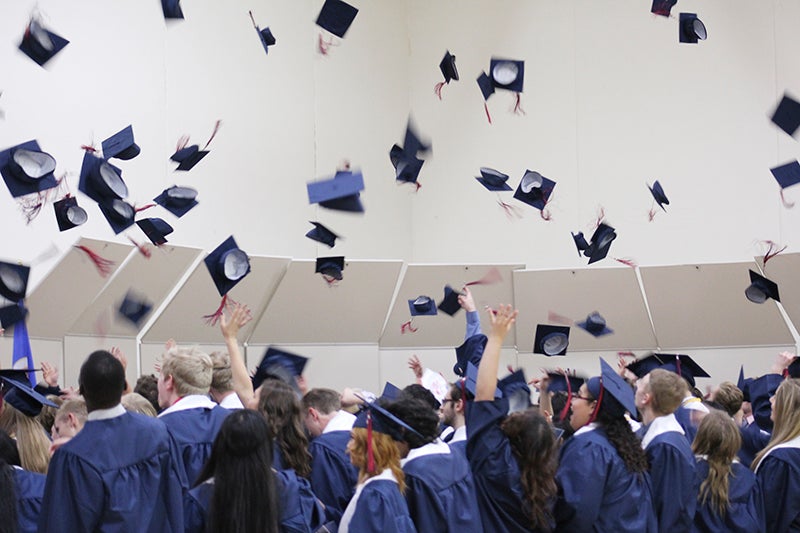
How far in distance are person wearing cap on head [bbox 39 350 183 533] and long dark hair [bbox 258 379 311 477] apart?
0.48m

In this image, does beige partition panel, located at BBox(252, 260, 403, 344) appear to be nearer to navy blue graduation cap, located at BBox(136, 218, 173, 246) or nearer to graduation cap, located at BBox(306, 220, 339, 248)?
navy blue graduation cap, located at BBox(136, 218, 173, 246)

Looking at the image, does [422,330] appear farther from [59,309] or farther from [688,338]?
[59,309]

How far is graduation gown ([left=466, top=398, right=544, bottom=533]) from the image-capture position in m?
4.20

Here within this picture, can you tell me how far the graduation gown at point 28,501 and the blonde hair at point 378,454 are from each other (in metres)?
1.22

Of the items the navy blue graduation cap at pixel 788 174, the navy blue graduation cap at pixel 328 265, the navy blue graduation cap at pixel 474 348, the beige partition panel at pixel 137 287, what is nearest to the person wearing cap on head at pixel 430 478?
the navy blue graduation cap at pixel 474 348

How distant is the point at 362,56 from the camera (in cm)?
1234

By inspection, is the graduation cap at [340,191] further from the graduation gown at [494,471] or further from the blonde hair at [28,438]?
the blonde hair at [28,438]

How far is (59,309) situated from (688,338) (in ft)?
18.1

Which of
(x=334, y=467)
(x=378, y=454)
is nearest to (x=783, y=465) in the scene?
(x=334, y=467)

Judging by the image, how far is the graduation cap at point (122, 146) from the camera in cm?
644

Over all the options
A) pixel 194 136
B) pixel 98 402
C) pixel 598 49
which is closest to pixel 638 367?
pixel 98 402

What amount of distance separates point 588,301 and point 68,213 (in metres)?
4.83

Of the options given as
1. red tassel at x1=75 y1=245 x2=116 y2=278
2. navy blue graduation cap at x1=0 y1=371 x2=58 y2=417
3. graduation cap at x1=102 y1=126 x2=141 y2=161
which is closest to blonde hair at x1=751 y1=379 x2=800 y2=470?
navy blue graduation cap at x1=0 y1=371 x2=58 y2=417

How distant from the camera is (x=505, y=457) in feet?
13.8
